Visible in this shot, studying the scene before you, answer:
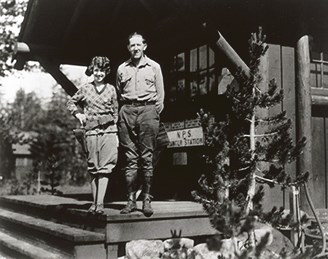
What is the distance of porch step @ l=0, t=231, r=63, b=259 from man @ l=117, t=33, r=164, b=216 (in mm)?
1079

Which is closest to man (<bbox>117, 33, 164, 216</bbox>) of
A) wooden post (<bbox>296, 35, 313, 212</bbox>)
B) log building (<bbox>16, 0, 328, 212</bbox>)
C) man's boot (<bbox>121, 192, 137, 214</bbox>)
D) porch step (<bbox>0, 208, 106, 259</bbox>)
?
man's boot (<bbox>121, 192, 137, 214</bbox>)

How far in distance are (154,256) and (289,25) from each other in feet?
11.2

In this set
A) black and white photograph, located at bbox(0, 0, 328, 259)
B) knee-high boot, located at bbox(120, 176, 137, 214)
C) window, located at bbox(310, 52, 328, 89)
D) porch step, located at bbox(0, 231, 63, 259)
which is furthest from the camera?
window, located at bbox(310, 52, 328, 89)

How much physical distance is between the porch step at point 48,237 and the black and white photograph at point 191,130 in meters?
0.02

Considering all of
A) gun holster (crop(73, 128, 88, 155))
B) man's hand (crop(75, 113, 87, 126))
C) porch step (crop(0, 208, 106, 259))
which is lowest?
porch step (crop(0, 208, 106, 259))

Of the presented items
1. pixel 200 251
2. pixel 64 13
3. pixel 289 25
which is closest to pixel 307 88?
pixel 289 25

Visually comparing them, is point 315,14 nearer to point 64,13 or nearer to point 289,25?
point 289,25

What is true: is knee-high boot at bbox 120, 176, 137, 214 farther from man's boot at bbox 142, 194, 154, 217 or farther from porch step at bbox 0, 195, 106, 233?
porch step at bbox 0, 195, 106, 233

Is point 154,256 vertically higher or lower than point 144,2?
lower

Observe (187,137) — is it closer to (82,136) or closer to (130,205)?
(82,136)

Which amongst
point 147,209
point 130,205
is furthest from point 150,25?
point 147,209

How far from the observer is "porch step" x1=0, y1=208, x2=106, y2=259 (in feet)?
16.8

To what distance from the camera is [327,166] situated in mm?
6816

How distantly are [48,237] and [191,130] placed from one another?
2.53m
